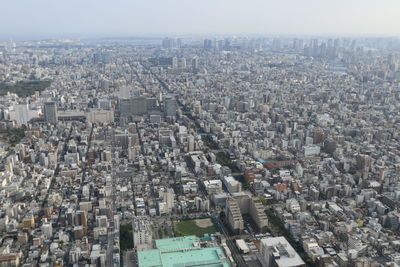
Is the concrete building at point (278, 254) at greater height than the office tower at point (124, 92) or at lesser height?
lesser

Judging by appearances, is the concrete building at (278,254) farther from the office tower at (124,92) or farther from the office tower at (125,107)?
the office tower at (124,92)

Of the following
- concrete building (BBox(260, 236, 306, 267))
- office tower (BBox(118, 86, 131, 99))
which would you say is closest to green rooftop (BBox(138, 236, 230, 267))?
concrete building (BBox(260, 236, 306, 267))

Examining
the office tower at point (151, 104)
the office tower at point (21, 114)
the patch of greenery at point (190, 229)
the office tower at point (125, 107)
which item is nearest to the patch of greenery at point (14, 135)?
the office tower at point (21, 114)

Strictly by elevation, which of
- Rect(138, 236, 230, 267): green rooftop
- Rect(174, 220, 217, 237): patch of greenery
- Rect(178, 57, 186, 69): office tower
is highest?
Rect(178, 57, 186, 69): office tower

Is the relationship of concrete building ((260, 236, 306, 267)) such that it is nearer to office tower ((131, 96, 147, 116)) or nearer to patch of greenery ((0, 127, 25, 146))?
patch of greenery ((0, 127, 25, 146))

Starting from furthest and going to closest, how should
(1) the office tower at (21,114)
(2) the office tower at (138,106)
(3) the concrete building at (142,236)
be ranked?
(2) the office tower at (138,106) → (1) the office tower at (21,114) → (3) the concrete building at (142,236)

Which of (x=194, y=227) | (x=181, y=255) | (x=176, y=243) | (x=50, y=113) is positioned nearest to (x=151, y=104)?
(x=50, y=113)
